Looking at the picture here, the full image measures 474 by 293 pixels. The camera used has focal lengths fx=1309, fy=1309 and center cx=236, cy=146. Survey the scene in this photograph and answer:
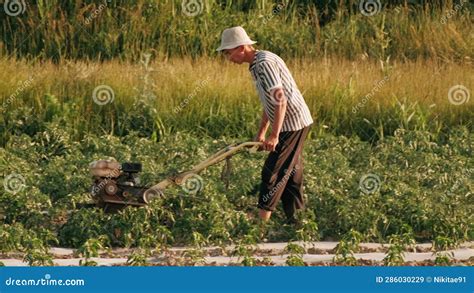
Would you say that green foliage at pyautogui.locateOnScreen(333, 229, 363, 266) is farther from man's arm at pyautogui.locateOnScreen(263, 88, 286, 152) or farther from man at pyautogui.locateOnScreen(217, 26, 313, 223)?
man's arm at pyautogui.locateOnScreen(263, 88, 286, 152)

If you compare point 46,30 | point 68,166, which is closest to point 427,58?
point 46,30

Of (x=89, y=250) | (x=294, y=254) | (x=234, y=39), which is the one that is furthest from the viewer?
(x=234, y=39)

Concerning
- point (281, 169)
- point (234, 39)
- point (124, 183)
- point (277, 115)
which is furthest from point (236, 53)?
point (124, 183)

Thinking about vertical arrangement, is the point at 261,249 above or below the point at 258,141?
below

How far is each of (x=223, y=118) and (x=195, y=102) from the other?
1.20 feet

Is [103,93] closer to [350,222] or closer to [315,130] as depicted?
[315,130]

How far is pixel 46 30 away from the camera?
18.0 meters

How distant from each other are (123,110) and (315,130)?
2.07 metres

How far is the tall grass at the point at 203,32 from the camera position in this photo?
1773cm

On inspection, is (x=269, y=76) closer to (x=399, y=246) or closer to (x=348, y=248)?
(x=348, y=248)

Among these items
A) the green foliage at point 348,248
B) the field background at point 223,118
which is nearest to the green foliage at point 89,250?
the field background at point 223,118

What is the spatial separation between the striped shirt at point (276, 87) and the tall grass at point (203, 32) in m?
6.72

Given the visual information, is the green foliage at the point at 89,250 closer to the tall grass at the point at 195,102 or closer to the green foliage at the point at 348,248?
the green foliage at the point at 348,248

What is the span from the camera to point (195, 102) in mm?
14016
